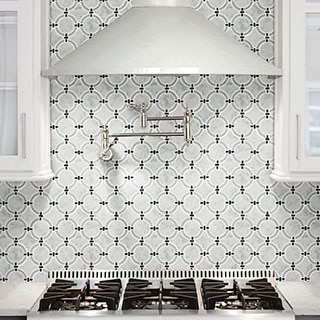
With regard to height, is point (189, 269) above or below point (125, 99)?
below

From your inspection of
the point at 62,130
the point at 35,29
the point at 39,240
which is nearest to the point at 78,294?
the point at 39,240

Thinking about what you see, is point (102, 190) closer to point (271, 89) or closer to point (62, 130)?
point (62, 130)

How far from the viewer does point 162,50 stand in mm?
2844

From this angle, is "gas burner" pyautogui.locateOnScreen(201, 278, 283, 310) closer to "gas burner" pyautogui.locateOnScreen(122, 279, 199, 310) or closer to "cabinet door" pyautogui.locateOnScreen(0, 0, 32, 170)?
"gas burner" pyautogui.locateOnScreen(122, 279, 199, 310)

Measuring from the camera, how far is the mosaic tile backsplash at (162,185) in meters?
3.33

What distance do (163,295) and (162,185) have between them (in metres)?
0.55

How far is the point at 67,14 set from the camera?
131 inches

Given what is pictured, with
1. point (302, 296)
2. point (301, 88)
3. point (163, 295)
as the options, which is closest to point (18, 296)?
point (163, 295)

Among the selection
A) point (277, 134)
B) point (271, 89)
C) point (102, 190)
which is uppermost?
point (271, 89)

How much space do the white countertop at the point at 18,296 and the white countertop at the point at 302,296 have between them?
3.38ft

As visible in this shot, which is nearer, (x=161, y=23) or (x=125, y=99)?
(x=161, y=23)

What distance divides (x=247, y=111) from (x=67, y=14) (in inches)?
36.2

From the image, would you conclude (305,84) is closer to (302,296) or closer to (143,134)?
(143,134)

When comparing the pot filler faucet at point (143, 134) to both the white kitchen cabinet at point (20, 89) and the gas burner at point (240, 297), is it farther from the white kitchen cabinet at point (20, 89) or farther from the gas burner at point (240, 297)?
the gas burner at point (240, 297)
